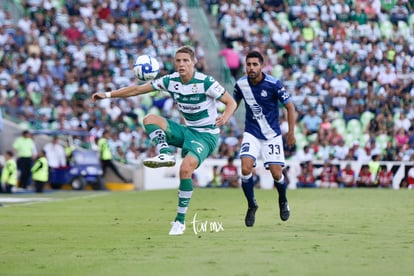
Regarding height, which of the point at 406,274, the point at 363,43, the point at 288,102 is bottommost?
the point at 406,274

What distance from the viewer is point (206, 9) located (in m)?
39.6

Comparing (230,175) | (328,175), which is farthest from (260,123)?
(328,175)

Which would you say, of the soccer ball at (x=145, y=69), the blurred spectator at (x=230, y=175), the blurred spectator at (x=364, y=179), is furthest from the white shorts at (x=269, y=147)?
the blurred spectator at (x=364, y=179)

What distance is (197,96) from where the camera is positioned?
13633 mm

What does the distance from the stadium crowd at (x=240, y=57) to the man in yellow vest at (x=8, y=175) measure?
395 centimetres

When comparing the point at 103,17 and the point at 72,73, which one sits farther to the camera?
the point at 103,17

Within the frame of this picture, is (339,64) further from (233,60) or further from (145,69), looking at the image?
(145,69)

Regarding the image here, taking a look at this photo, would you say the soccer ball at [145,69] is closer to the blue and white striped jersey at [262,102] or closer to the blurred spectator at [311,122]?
the blue and white striped jersey at [262,102]

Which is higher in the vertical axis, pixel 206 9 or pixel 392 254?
pixel 206 9

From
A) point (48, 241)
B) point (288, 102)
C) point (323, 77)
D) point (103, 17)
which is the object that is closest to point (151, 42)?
point (103, 17)

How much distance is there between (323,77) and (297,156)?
14.4ft

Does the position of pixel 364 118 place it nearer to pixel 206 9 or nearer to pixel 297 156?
pixel 297 156

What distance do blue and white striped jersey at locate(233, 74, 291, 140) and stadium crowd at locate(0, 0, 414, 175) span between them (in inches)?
665

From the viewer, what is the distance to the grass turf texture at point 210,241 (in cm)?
996
